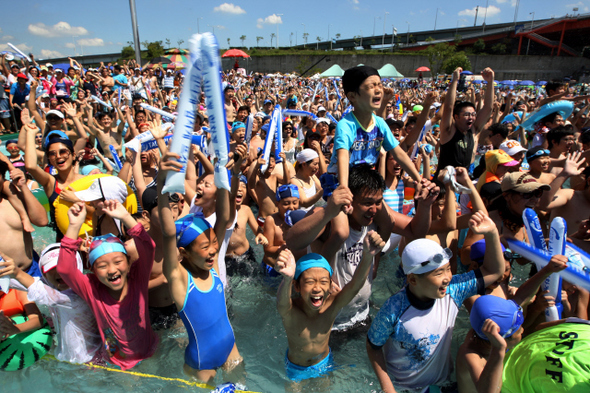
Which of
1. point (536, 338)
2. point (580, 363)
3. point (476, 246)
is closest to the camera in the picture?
point (580, 363)

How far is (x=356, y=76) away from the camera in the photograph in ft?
10.4

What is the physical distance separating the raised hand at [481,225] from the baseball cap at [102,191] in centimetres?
290

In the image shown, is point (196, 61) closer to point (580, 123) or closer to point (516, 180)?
point (516, 180)

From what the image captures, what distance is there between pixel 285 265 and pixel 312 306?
516mm

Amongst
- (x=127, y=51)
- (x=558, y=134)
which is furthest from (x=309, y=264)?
(x=127, y=51)

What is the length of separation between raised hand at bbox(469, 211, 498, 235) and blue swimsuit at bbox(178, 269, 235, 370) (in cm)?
207

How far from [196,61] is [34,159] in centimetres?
279

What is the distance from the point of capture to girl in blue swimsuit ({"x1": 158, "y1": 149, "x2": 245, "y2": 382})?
2.63 meters

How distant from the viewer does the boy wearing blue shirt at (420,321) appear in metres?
2.42

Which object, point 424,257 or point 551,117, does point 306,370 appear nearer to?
point 424,257

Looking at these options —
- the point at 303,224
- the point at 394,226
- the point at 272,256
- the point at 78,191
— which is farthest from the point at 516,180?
the point at 78,191

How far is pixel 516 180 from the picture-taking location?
3369 mm

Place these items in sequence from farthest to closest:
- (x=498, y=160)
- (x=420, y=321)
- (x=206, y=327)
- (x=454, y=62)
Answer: (x=454, y=62), (x=498, y=160), (x=206, y=327), (x=420, y=321)

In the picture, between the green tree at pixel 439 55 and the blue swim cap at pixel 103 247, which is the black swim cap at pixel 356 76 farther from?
the green tree at pixel 439 55
